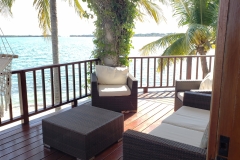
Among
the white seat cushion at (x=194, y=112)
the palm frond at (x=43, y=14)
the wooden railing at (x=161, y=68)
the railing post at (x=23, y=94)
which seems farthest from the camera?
the palm frond at (x=43, y=14)

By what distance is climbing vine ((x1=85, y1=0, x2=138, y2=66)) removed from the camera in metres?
4.64

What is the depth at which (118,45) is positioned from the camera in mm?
4914

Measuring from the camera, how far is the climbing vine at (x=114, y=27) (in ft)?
15.2

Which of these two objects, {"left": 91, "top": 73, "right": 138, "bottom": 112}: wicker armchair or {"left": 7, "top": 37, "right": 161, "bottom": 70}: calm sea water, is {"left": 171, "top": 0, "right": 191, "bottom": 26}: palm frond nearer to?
{"left": 91, "top": 73, "right": 138, "bottom": 112}: wicker armchair

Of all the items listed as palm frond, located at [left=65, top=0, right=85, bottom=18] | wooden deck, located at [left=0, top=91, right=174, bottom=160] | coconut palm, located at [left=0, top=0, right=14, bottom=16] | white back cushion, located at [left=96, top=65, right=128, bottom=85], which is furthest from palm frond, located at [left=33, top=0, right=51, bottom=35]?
wooden deck, located at [left=0, top=91, right=174, bottom=160]

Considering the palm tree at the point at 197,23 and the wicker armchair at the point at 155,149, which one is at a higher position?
the palm tree at the point at 197,23

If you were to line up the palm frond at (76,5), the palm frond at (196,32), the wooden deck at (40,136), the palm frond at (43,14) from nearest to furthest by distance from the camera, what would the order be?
the wooden deck at (40,136), the palm frond at (196,32), the palm frond at (43,14), the palm frond at (76,5)

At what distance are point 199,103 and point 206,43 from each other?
4400 mm

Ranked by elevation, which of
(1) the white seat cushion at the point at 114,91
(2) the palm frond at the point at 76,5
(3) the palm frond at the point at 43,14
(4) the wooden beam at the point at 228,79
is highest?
(2) the palm frond at the point at 76,5

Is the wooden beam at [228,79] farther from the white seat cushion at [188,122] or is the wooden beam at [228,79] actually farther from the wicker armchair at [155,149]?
the white seat cushion at [188,122]

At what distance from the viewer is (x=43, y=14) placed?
22.4ft

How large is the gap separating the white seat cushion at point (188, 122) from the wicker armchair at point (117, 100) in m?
1.34

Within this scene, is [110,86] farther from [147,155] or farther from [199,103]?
[147,155]

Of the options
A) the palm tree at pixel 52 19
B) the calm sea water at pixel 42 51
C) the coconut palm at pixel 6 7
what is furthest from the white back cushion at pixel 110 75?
the calm sea water at pixel 42 51
